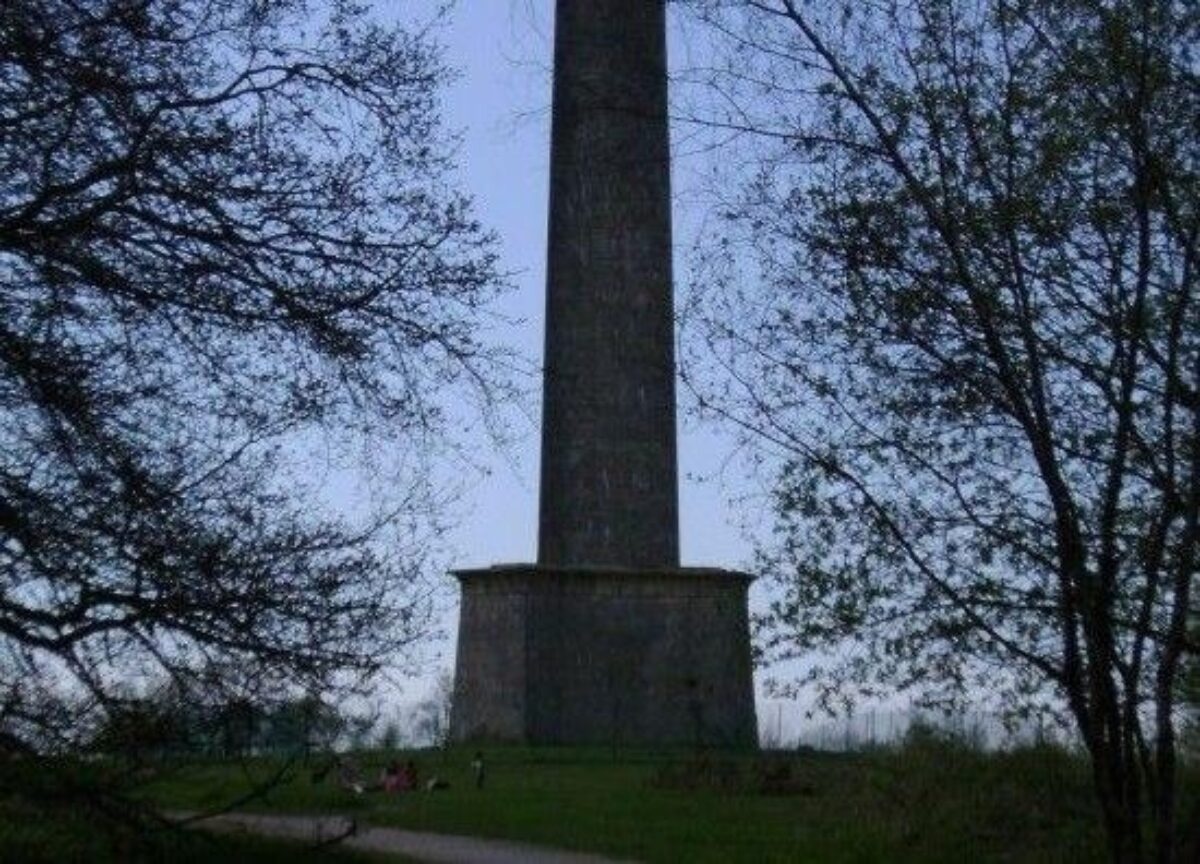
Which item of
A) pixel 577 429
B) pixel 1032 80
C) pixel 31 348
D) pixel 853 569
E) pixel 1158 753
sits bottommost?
pixel 1158 753

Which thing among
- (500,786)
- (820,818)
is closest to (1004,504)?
(820,818)

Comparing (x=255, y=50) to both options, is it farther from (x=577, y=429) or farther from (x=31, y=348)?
(x=577, y=429)

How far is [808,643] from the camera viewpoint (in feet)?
30.3

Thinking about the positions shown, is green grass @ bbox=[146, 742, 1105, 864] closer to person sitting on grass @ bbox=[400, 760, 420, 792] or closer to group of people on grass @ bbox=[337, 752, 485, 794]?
group of people on grass @ bbox=[337, 752, 485, 794]

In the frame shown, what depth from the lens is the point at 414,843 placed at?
622 inches

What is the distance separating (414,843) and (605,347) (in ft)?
52.7

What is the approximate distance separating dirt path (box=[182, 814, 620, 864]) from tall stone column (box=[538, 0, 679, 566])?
14775 millimetres

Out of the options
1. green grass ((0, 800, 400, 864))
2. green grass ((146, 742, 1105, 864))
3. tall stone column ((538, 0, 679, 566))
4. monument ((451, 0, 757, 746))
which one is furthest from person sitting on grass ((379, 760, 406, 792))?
green grass ((0, 800, 400, 864))

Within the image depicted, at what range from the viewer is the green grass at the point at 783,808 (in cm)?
1511

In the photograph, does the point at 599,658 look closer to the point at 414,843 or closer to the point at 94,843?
the point at 414,843

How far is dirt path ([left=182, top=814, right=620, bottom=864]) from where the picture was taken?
A: 14.0m

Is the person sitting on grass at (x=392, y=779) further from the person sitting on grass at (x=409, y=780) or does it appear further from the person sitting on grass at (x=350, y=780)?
the person sitting on grass at (x=350, y=780)

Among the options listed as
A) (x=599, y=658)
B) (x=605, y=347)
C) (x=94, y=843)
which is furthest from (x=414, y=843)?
(x=605, y=347)

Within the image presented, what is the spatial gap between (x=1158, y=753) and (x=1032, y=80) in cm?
337
